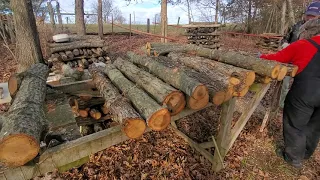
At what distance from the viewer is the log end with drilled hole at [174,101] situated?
2.24 meters

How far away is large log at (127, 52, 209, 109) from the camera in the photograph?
222 cm

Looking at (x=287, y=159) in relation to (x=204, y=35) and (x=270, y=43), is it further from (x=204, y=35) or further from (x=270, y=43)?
(x=270, y=43)

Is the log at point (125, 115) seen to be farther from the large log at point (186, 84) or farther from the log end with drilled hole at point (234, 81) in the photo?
the log end with drilled hole at point (234, 81)

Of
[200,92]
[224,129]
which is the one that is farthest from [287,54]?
[200,92]

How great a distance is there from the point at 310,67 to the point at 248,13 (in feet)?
65.7

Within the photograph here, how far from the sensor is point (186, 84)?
2.34 metres

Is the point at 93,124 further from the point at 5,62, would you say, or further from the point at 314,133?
the point at 5,62

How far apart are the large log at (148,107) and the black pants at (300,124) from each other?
2.35 meters

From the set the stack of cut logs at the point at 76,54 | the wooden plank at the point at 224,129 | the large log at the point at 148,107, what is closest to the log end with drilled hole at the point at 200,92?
the large log at the point at 148,107

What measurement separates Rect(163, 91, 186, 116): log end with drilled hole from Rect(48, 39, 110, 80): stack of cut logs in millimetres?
6541

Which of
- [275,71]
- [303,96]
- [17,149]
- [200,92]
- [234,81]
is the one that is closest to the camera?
[17,149]

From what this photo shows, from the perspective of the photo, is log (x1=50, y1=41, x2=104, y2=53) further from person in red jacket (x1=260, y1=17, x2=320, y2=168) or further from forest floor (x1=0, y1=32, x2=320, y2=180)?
person in red jacket (x1=260, y1=17, x2=320, y2=168)

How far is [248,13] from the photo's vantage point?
2012 centimetres

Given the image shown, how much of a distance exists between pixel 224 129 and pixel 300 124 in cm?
126
